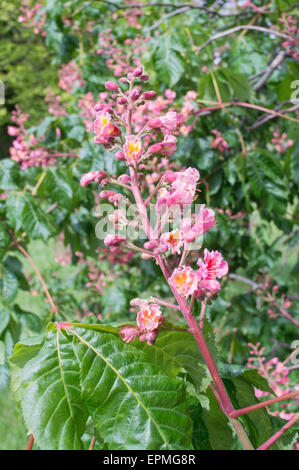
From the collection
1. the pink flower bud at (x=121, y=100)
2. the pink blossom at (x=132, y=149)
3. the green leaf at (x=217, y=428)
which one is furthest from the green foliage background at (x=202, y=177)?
the pink flower bud at (x=121, y=100)

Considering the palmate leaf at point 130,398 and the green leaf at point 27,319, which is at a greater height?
the palmate leaf at point 130,398

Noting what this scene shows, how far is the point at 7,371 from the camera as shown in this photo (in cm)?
116

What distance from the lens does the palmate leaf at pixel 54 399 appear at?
59 centimetres

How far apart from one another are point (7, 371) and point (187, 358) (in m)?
0.62

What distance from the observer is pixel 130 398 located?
60cm

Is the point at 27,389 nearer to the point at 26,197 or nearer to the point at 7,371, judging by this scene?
the point at 7,371

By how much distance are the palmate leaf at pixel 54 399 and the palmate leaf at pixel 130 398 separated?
0.10 ft

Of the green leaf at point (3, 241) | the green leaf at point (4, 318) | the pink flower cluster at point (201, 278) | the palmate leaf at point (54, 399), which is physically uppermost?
the pink flower cluster at point (201, 278)

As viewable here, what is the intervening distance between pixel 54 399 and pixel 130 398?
4.0 inches

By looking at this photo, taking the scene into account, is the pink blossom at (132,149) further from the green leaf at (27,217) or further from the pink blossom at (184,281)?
the green leaf at (27,217)

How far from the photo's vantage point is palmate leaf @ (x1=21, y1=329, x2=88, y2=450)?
595 mm

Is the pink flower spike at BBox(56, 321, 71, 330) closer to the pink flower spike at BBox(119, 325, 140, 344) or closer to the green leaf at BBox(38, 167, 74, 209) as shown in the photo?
the pink flower spike at BBox(119, 325, 140, 344)

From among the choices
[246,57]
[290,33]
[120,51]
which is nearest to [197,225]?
[290,33]

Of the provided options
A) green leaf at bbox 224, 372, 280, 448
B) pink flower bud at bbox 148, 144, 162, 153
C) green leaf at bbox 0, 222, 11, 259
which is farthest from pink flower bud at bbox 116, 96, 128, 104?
green leaf at bbox 0, 222, 11, 259
